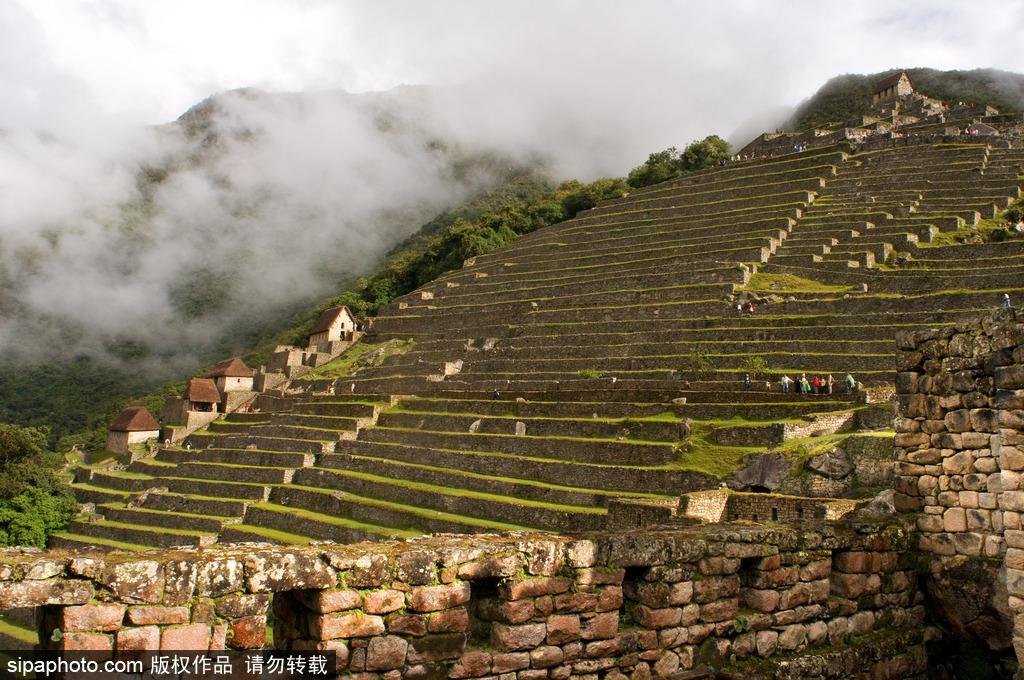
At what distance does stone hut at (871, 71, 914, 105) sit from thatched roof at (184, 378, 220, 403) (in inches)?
2399

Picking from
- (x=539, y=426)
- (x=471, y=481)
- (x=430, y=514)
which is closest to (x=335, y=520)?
(x=430, y=514)

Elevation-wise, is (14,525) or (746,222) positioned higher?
(746,222)

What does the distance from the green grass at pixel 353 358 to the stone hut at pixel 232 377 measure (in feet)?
23.7

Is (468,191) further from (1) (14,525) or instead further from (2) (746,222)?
(1) (14,525)

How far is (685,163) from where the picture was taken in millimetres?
60156

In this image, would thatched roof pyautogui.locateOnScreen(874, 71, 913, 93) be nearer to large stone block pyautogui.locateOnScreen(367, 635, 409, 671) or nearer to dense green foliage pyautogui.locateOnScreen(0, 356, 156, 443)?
dense green foliage pyautogui.locateOnScreen(0, 356, 156, 443)

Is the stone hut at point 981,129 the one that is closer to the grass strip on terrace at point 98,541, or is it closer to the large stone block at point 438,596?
the grass strip on terrace at point 98,541

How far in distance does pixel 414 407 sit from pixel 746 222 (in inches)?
786

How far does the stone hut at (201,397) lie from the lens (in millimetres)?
44406

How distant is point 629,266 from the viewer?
3841 cm

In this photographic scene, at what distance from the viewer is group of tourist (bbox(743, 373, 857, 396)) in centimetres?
2060

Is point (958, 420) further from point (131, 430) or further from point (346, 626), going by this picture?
point (131, 430)

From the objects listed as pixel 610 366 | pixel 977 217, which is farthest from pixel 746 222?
pixel 610 366

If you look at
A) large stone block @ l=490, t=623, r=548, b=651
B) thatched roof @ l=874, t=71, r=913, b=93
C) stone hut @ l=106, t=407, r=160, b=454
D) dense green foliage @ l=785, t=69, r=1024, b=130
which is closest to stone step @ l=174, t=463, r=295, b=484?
stone hut @ l=106, t=407, r=160, b=454
